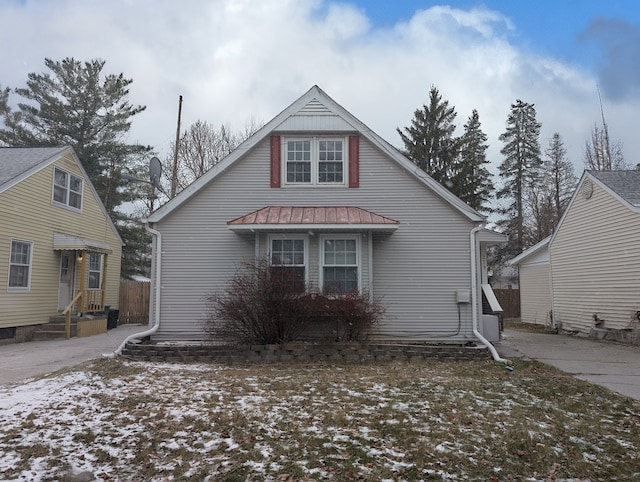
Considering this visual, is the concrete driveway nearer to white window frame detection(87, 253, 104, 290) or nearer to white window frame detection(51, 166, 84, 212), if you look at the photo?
white window frame detection(87, 253, 104, 290)

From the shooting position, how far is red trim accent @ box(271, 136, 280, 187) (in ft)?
36.4

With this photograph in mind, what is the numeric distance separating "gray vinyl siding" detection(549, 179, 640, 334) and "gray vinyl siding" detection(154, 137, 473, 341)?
5659 mm

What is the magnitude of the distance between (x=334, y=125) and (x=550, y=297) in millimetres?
12674

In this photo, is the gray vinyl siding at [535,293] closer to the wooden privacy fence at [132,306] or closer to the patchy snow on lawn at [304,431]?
the patchy snow on lawn at [304,431]

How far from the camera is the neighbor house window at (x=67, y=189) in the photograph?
1538 cm

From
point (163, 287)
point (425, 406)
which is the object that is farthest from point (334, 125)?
point (425, 406)

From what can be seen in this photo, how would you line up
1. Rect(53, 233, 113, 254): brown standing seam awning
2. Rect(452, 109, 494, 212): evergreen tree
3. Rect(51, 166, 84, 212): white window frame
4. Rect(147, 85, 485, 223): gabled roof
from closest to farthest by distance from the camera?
Rect(147, 85, 485, 223): gabled roof
Rect(53, 233, 113, 254): brown standing seam awning
Rect(51, 166, 84, 212): white window frame
Rect(452, 109, 494, 212): evergreen tree

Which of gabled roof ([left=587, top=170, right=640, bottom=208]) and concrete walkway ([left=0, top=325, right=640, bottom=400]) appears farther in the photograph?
gabled roof ([left=587, top=170, right=640, bottom=208])

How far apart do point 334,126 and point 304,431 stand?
797cm

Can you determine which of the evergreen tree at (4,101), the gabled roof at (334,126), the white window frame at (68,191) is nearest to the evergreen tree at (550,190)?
the gabled roof at (334,126)

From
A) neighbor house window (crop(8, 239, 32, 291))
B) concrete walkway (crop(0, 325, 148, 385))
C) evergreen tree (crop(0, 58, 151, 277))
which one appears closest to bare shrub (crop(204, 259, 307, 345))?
concrete walkway (crop(0, 325, 148, 385))

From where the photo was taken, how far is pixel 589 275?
15125 millimetres

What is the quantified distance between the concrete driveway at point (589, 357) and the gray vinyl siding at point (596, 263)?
1192 millimetres

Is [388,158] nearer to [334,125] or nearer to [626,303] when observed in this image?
[334,125]
